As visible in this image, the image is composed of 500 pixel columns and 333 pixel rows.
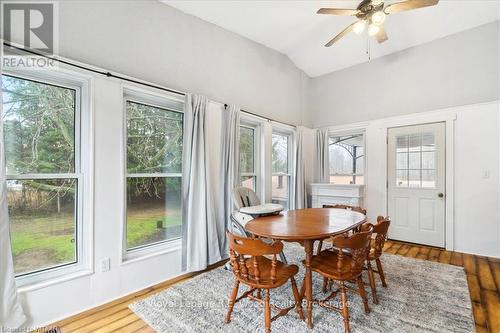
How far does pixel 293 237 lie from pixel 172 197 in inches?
67.4

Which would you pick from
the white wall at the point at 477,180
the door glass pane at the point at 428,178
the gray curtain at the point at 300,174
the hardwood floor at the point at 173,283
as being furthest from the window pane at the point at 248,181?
the white wall at the point at 477,180

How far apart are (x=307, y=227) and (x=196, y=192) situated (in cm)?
139

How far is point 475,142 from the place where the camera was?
3434 mm

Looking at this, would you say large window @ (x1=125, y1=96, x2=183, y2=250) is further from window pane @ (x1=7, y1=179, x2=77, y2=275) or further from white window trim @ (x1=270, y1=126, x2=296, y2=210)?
white window trim @ (x1=270, y1=126, x2=296, y2=210)

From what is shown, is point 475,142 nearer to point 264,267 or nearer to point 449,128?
point 449,128

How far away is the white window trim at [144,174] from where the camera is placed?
2.39 metres

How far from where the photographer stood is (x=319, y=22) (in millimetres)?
3451

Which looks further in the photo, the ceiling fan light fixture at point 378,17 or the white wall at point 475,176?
the white wall at point 475,176

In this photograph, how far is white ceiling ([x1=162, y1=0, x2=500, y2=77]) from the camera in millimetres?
2971

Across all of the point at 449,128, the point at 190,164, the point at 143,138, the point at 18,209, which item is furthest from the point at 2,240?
the point at 449,128

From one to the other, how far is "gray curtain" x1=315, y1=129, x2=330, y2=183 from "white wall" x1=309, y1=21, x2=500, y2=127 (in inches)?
10.9

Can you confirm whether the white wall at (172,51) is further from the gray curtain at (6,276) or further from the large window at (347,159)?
the large window at (347,159)

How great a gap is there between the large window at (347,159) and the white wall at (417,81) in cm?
39

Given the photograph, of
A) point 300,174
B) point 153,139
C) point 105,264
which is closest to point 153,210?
point 105,264
